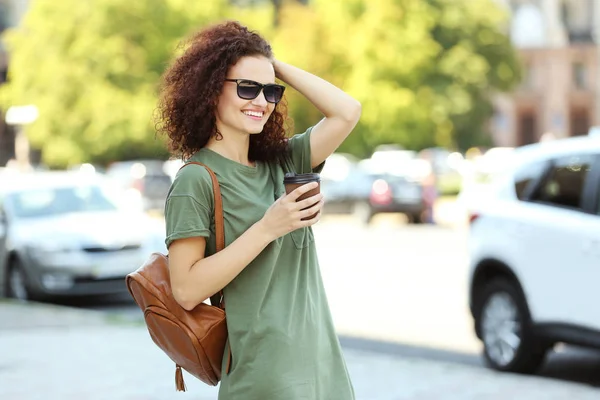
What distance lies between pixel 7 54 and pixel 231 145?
8531cm

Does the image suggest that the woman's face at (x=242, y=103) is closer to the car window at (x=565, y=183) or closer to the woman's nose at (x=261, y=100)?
the woman's nose at (x=261, y=100)

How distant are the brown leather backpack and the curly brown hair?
0.53 ft

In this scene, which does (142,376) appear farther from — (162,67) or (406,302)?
(162,67)

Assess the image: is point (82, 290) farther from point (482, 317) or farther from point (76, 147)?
point (76, 147)

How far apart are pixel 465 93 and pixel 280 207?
177 ft

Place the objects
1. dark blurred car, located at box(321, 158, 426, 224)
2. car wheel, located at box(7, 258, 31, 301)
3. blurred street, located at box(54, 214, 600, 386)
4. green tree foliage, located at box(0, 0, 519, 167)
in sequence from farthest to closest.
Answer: green tree foliage, located at box(0, 0, 519, 167)
dark blurred car, located at box(321, 158, 426, 224)
car wheel, located at box(7, 258, 31, 301)
blurred street, located at box(54, 214, 600, 386)

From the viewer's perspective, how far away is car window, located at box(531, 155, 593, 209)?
319 inches

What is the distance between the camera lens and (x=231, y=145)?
3078 millimetres

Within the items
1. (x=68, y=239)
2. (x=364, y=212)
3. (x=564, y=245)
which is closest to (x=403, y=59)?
(x=364, y=212)

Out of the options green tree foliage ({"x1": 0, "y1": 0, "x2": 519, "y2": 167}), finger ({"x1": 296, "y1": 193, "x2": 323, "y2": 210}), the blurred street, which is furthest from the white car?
green tree foliage ({"x1": 0, "y1": 0, "x2": 519, "y2": 167})

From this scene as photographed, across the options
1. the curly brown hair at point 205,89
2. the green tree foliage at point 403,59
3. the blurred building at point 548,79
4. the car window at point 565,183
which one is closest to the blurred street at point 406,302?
the car window at point 565,183

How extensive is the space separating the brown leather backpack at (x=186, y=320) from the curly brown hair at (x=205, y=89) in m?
0.16

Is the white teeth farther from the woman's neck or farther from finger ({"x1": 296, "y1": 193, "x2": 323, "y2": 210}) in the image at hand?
finger ({"x1": 296, "y1": 193, "x2": 323, "y2": 210})

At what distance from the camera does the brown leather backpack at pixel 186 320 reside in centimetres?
300
